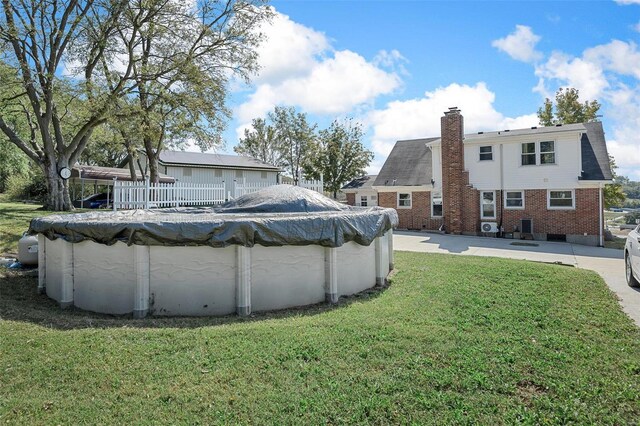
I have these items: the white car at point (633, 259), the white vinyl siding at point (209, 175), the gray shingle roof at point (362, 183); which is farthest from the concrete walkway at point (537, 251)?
the white vinyl siding at point (209, 175)

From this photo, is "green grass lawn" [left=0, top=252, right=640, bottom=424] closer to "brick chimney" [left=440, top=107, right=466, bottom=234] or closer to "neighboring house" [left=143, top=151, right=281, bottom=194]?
"brick chimney" [left=440, top=107, right=466, bottom=234]

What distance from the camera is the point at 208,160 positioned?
30500 mm

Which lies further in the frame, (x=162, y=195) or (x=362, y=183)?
(x=362, y=183)

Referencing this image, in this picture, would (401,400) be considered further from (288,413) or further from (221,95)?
(221,95)

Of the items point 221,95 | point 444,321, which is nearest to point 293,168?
point 221,95

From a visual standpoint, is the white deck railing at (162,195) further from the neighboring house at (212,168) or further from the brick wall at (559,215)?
the brick wall at (559,215)

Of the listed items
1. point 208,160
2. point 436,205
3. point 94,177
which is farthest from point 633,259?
point 94,177

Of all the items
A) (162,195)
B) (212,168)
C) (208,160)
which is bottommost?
(162,195)

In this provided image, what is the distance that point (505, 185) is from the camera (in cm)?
1770

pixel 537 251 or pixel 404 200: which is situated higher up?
pixel 404 200

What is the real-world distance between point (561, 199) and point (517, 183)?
1893mm

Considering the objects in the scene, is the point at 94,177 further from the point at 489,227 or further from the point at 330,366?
the point at 330,366

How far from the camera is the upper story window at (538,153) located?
16.9 meters

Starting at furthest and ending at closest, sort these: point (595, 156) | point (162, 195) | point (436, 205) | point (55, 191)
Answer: point (436, 205) → point (595, 156) → point (162, 195) → point (55, 191)
